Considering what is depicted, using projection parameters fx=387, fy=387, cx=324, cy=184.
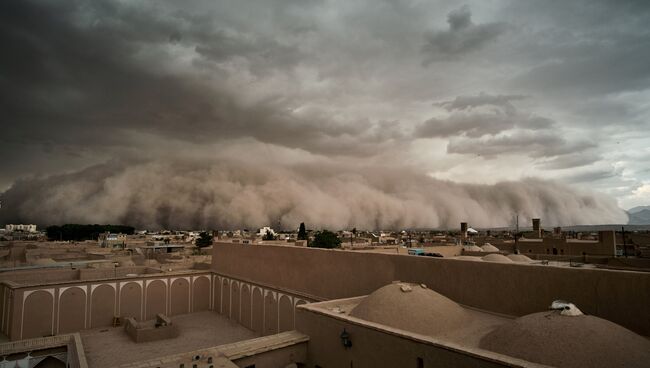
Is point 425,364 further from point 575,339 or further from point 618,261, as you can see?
point 618,261

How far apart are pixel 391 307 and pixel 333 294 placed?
273 inches

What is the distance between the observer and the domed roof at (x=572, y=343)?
673 cm

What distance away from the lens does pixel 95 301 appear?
2350cm

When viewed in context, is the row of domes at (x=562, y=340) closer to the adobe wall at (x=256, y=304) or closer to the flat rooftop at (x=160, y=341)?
A: the adobe wall at (x=256, y=304)

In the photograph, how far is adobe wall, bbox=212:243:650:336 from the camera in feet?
28.3

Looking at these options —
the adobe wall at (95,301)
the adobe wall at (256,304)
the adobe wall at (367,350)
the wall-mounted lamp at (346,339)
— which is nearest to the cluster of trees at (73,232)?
the adobe wall at (95,301)

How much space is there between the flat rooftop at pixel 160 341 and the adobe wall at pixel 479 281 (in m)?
4.27

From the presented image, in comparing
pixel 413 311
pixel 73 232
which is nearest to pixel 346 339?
pixel 413 311

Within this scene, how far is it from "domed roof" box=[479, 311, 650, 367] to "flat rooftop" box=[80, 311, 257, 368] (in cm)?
1537

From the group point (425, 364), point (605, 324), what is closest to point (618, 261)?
point (605, 324)

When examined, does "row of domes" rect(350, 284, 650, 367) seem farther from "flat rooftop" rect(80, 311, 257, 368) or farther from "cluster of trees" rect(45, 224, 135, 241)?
"cluster of trees" rect(45, 224, 135, 241)

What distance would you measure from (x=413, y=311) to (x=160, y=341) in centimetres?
1589

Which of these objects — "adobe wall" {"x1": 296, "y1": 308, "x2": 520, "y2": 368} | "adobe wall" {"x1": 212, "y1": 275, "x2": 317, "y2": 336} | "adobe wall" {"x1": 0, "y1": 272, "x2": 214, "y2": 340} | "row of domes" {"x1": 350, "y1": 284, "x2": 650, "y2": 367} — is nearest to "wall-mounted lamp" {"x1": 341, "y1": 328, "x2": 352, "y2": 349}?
"adobe wall" {"x1": 296, "y1": 308, "x2": 520, "y2": 368}

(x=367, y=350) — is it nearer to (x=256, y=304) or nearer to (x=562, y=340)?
(x=562, y=340)
